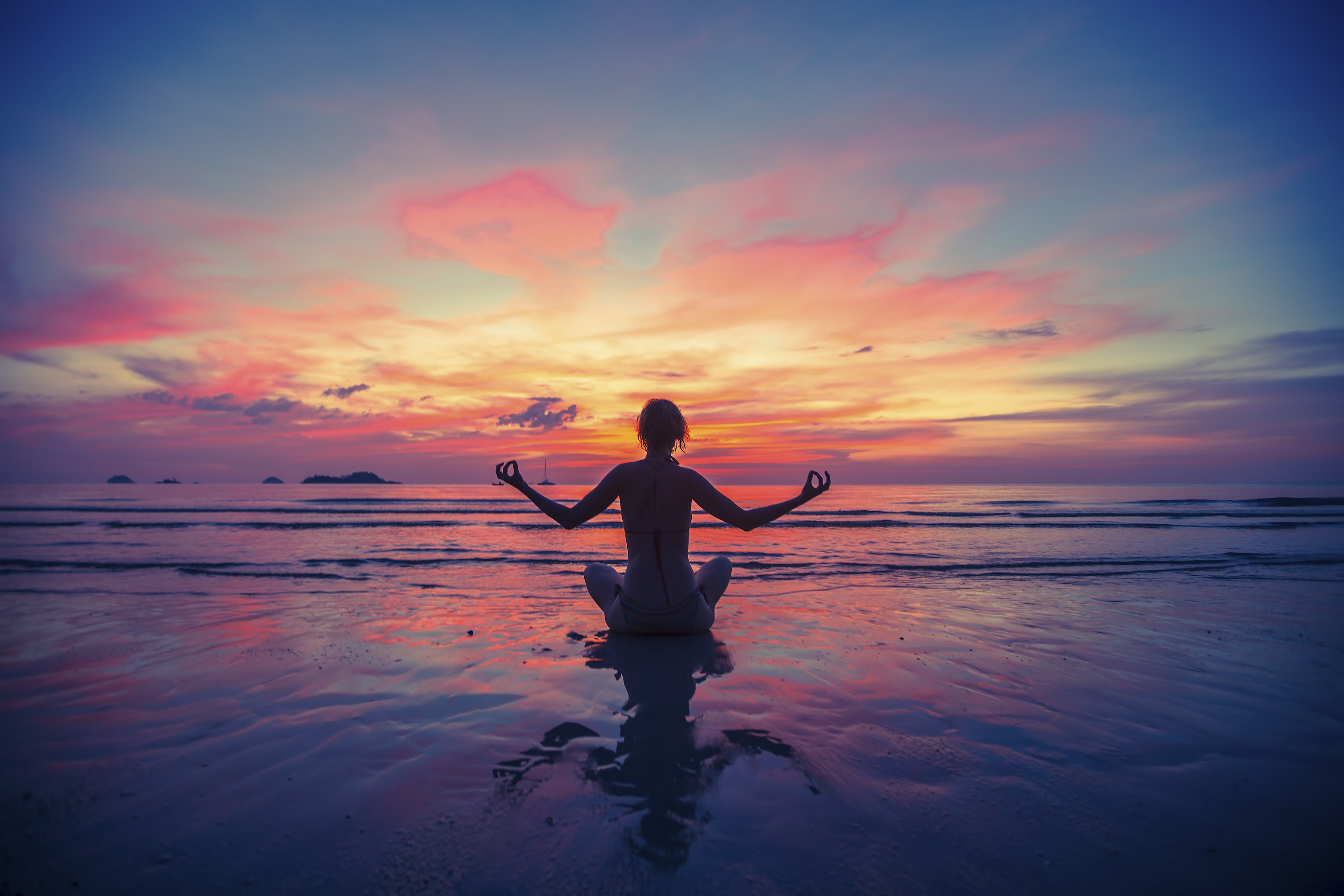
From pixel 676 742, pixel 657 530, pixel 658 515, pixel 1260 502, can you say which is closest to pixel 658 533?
pixel 657 530

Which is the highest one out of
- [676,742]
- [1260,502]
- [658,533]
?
[1260,502]

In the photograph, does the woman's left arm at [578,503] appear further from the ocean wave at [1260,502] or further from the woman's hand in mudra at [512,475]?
the ocean wave at [1260,502]

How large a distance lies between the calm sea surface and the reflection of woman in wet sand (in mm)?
393

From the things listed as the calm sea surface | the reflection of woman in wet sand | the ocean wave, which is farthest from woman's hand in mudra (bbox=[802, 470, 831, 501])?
the ocean wave

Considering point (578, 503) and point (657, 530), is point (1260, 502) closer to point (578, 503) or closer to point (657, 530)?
point (657, 530)

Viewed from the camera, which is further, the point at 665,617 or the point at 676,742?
the point at 665,617

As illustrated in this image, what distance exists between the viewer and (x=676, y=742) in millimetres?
3674

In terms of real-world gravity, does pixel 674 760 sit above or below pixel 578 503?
below

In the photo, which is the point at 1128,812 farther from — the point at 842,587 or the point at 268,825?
the point at 842,587

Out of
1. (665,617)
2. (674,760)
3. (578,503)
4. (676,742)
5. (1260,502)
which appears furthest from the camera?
(1260,502)

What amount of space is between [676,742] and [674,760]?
0.27 m

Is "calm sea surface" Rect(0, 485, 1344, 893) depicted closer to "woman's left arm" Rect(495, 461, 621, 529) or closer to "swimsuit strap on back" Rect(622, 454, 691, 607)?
"swimsuit strap on back" Rect(622, 454, 691, 607)

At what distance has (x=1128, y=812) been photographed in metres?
2.82

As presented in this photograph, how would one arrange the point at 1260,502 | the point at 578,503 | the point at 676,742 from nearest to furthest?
1. the point at 676,742
2. the point at 578,503
3. the point at 1260,502
